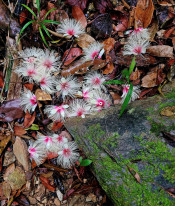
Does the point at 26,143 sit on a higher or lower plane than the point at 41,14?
lower

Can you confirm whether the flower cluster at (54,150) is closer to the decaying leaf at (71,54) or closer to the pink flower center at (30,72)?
the pink flower center at (30,72)

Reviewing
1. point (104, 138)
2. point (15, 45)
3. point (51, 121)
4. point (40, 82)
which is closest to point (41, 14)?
point (15, 45)

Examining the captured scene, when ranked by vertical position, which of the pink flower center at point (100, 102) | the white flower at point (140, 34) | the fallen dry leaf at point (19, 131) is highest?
the white flower at point (140, 34)

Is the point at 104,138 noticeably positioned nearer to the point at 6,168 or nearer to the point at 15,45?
the point at 6,168

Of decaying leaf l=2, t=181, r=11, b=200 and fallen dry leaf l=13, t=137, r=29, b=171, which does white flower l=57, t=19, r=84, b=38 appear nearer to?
fallen dry leaf l=13, t=137, r=29, b=171

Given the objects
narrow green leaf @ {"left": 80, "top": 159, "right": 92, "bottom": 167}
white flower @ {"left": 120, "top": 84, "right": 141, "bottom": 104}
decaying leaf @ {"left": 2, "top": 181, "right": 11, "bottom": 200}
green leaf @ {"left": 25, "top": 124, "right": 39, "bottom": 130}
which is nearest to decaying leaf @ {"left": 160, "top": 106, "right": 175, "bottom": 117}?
white flower @ {"left": 120, "top": 84, "right": 141, "bottom": 104}

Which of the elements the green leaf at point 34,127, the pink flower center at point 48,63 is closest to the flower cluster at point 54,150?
the green leaf at point 34,127
